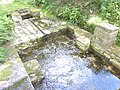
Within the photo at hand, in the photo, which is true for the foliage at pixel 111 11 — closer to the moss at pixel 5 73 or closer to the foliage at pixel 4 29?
the foliage at pixel 4 29

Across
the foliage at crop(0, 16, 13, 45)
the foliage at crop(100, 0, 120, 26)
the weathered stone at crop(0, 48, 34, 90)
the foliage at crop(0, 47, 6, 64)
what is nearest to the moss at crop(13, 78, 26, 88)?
the weathered stone at crop(0, 48, 34, 90)

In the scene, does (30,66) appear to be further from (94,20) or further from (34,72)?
(94,20)

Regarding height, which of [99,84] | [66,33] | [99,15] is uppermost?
[99,15]

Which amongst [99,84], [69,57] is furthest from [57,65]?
[99,84]

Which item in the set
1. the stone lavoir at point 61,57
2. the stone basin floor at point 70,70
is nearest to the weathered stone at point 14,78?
the stone lavoir at point 61,57

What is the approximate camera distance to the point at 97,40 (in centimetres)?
537

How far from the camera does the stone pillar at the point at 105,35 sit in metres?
4.91

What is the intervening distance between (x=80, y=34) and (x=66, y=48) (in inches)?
28.4

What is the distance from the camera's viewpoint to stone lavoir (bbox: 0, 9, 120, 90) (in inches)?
173

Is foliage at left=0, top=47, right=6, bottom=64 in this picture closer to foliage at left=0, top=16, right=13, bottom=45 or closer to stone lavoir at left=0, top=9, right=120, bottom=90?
stone lavoir at left=0, top=9, right=120, bottom=90

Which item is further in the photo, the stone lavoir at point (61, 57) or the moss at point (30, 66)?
the moss at point (30, 66)

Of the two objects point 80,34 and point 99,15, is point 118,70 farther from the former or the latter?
point 99,15

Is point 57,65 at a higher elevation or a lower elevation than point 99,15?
lower

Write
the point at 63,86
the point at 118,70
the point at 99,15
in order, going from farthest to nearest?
1. the point at 99,15
2. the point at 118,70
3. the point at 63,86
